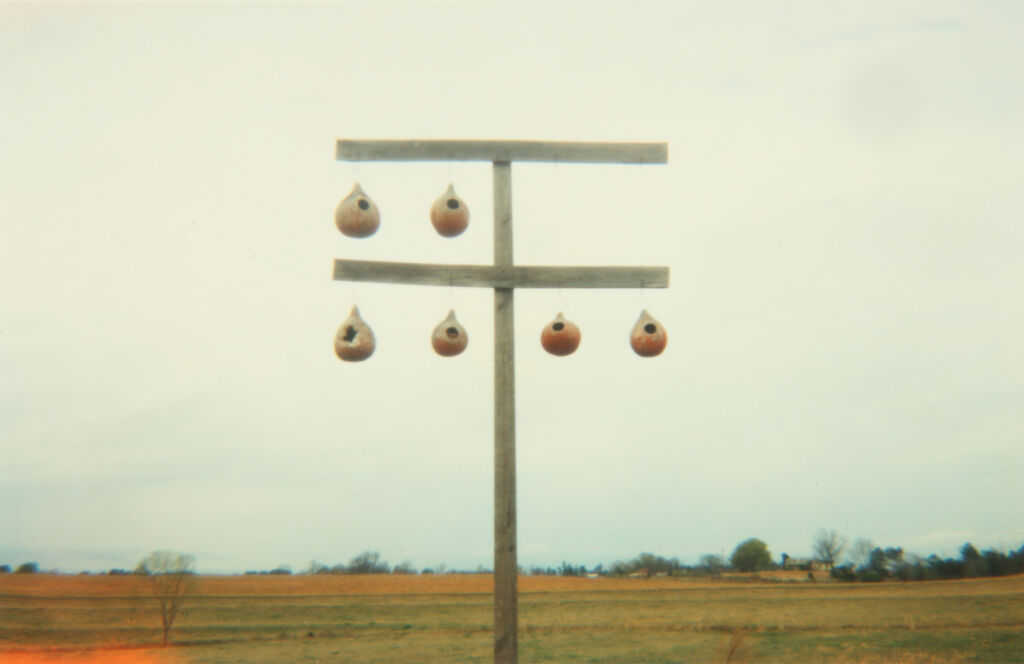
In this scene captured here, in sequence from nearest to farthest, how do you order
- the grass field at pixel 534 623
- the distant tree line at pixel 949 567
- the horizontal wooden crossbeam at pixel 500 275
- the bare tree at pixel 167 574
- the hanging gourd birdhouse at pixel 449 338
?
1. the horizontal wooden crossbeam at pixel 500 275
2. the hanging gourd birdhouse at pixel 449 338
3. the grass field at pixel 534 623
4. the bare tree at pixel 167 574
5. the distant tree line at pixel 949 567

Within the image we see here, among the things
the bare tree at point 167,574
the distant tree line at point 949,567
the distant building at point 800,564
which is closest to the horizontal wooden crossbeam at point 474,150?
the bare tree at point 167,574

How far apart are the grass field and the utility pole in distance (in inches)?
313

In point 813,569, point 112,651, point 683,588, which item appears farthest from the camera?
point 813,569

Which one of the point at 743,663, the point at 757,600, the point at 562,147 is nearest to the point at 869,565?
the point at 757,600

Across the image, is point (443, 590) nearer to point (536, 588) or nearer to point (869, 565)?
point (536, 588)

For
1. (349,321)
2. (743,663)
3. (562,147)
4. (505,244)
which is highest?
(562,147)

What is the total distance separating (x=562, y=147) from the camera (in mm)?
5055

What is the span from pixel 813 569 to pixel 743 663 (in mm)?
49289

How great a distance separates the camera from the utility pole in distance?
→ 4.63 meters

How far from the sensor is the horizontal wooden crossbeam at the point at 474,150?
16.3 feet

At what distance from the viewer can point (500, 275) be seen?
491cm

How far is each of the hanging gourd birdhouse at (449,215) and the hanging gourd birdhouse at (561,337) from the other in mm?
806

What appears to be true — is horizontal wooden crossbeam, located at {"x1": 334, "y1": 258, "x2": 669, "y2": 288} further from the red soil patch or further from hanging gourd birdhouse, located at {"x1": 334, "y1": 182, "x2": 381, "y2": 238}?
the red soil patch

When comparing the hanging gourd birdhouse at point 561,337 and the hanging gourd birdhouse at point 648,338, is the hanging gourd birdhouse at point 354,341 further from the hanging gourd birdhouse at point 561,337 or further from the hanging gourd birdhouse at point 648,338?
the hanging gourd birdhouse at point 648,338
